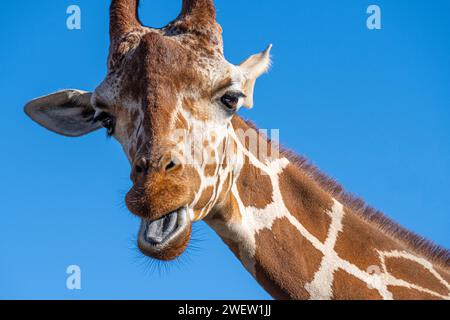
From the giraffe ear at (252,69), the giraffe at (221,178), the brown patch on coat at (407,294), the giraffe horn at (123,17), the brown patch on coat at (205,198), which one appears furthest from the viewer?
the giraffe horn at (123,17)

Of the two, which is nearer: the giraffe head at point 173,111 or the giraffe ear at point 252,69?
the giraffe head at point 173,111

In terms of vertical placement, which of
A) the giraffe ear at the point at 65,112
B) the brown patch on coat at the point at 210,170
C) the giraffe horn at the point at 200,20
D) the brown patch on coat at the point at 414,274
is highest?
the giraffe horn at the point at 200,20

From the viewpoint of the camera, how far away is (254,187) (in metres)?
6.45

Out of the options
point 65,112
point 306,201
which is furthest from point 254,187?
point 65,112

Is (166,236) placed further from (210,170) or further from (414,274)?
(414,274)

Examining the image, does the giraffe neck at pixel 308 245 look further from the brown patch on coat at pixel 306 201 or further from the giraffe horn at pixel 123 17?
the giraffe horn at pixel 123 17

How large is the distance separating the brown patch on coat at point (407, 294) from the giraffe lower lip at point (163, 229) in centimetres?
221

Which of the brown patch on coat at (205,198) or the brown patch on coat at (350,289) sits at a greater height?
the brown patch on coat at (205,198)

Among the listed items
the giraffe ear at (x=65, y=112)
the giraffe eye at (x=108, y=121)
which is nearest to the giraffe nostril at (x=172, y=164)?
the giraffe eye at (x=108, y=121)

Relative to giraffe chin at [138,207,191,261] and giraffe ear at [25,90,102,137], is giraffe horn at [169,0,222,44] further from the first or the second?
giraffe chin at [138,207,191,261]

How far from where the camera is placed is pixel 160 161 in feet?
16.6

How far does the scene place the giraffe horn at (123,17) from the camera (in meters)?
6.49

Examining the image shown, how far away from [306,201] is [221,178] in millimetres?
1127
